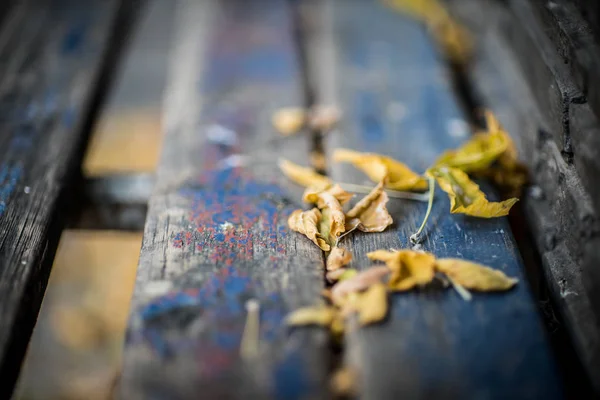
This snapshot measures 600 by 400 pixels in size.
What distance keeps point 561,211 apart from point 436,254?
31 centimetres

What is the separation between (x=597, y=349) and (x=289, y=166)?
80 centimetres

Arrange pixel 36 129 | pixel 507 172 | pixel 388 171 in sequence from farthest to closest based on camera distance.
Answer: pixel 36 129 < pixel 507 172 < pixel 388 171

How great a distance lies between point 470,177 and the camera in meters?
1.49

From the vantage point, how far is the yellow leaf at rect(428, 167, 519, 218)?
130 centimetres

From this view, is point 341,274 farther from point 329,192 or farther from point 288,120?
point 288,120

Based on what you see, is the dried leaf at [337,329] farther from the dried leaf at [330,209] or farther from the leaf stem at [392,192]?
the leaf stem at [392,192]

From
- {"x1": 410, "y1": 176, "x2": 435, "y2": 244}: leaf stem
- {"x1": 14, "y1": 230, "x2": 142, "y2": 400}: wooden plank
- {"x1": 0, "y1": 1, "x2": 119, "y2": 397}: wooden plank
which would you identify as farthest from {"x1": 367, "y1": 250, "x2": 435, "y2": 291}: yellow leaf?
{"x1": 14, "y1": 230, "x2": 142, "y2": 400}: wooden plank

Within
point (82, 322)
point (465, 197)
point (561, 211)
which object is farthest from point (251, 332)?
point (82, 322)

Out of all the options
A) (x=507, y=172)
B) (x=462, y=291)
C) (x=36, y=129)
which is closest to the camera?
(x=462, y=291)

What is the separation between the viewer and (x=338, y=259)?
1.23 m

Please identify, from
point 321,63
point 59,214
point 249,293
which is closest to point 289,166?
point 249,293

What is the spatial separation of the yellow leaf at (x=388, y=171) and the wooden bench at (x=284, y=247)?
4 centimetres

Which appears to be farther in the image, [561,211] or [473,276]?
[561,211]

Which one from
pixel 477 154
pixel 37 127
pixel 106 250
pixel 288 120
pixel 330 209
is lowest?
pixel 106 250
